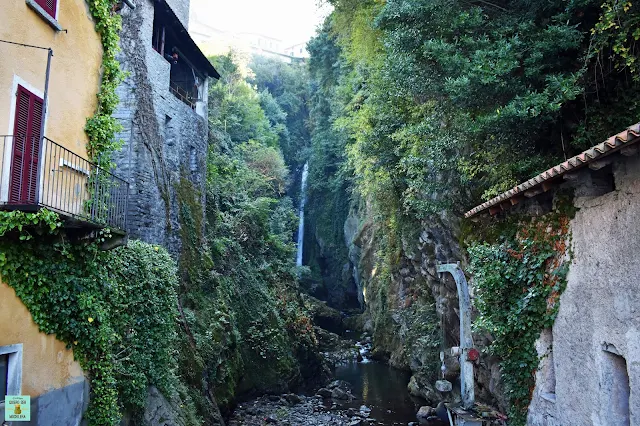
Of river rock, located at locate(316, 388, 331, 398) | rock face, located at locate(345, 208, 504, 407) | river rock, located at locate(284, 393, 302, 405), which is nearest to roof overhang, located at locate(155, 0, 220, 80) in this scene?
rock face, located at locate(345, 208, 504, 407)

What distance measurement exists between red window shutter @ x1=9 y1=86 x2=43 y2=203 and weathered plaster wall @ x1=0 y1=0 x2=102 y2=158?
156mm

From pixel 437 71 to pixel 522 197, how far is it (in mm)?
4008

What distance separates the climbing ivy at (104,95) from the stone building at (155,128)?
443 centimetres

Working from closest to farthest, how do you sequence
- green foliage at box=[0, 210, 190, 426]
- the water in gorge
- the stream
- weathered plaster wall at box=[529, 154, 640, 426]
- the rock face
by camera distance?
weathered plaster wall at box=[529, 154, 640, 426] < green foliage at box=[0, 210, 190, 426] < the rock face < the water in gorge < the stream

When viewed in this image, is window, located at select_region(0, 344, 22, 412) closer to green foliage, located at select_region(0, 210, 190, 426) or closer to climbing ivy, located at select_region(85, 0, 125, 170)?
green foliage, located at select_region(0, 210, 190, 426)

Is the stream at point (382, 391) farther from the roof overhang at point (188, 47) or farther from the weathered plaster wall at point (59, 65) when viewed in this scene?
the roof overhang at point (188, 47)

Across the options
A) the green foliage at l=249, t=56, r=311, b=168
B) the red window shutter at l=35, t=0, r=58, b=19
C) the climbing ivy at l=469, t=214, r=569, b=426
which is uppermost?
the green foliage at l=249, t=56, r=311, b=168

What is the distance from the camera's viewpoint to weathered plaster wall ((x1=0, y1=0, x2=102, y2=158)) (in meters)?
6.39

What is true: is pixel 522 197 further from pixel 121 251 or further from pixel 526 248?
pixel 121 251

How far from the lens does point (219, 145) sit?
84.9 feet

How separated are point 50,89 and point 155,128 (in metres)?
7.51

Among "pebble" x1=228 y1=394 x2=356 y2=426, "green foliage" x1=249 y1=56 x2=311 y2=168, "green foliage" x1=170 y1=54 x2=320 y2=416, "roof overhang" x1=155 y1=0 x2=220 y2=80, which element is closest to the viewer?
"green foliage" x1=170 y1=54 x2=320 y2=416

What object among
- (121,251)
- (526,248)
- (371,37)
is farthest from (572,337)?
(371,37)

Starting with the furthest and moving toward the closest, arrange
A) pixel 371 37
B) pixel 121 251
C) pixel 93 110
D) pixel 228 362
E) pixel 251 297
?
pixel 251 297 < pixel 371 37 < pixel 228 362 < pixel 121 251 < pixel 93 110
